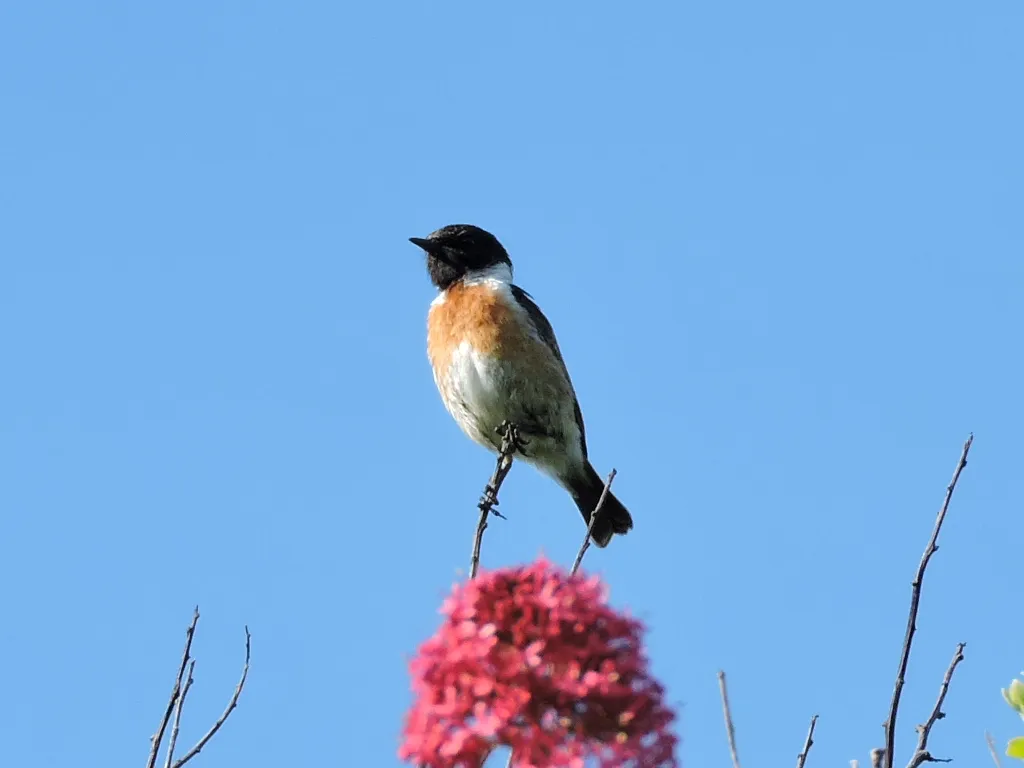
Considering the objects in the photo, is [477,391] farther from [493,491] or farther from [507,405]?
[493,491]

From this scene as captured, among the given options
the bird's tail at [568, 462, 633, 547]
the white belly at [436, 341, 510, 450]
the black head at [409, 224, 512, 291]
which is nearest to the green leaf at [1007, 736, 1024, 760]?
the bird's tail at [568, 462, 633, 547]

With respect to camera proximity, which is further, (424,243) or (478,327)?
(424,243)

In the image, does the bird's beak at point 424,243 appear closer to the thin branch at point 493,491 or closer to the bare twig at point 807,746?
the thin branch at point 493,491

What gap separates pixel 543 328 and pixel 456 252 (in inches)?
34.8

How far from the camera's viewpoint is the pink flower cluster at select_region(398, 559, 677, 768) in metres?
2.95

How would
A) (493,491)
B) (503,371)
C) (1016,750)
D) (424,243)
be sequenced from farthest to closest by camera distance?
(424,243) → (503,371) → (493,491) → (1016,750)

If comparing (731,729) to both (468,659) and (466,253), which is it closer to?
(468,659)

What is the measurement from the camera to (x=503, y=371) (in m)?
8.87

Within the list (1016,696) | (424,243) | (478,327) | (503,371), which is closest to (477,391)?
(503,371)

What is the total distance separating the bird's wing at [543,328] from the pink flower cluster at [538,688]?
20.0 feet

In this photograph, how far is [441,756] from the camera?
9.78ft

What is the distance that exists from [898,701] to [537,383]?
18.7 ft

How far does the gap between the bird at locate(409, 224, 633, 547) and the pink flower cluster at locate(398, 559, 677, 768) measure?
220 inches

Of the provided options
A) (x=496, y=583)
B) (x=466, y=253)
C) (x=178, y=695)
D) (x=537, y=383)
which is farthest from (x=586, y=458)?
(x=496, y=583)
